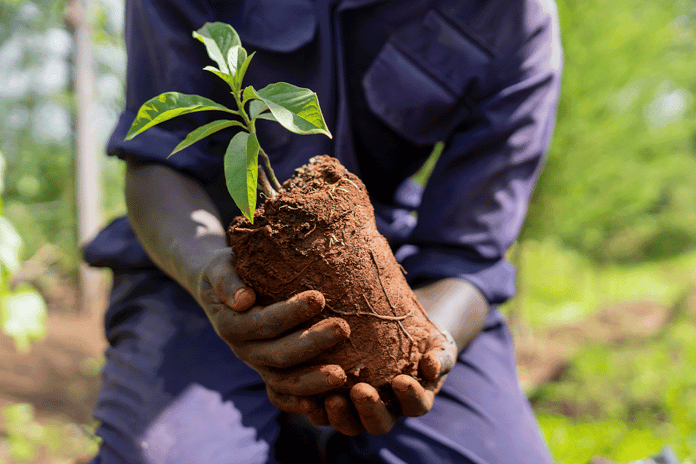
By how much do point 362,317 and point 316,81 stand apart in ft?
2.41

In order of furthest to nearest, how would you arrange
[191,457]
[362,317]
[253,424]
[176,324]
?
[176,324]
[253,424]
[191,457]
[362,317]

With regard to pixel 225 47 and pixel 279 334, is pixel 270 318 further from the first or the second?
pixel 225 47

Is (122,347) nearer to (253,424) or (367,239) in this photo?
(253,424)

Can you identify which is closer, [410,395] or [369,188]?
[410,395]

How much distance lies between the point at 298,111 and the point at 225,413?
818 millimetres

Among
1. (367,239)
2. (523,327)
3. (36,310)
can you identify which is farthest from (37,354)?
(523,327)

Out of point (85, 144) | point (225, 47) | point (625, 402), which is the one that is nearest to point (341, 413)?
point (225, 47)

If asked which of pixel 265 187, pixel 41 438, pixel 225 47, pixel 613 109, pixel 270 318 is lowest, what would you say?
pixel 41 438

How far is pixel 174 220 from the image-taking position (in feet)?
3.96

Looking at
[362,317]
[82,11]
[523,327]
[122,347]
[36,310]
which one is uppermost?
[82,11]

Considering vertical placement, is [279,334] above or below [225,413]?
above

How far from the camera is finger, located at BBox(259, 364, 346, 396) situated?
0.90 m

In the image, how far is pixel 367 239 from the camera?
99cm

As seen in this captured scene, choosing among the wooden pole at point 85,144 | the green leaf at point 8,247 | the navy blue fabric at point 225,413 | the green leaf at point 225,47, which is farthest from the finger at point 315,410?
the wooden pole at point 85,144
